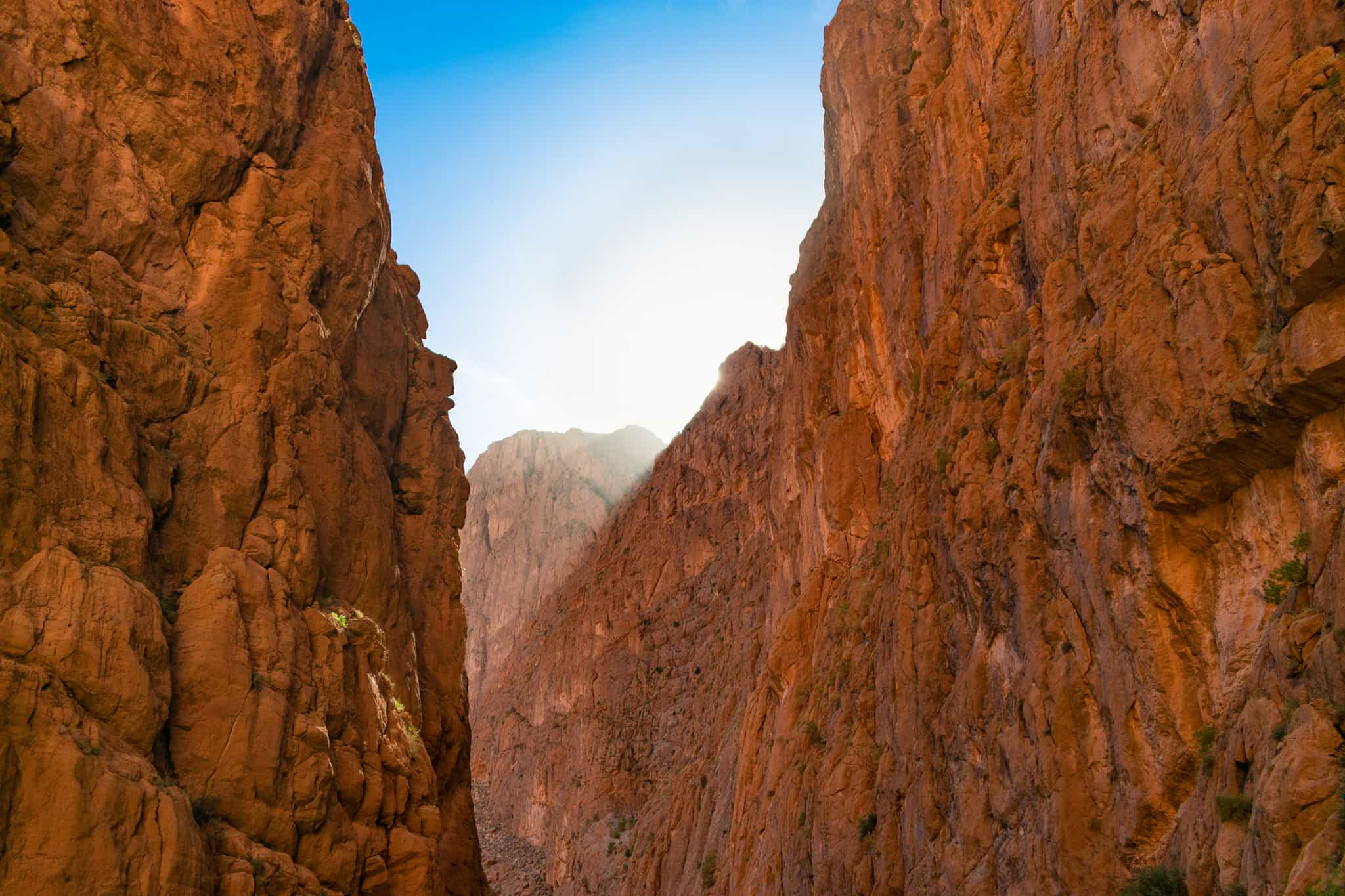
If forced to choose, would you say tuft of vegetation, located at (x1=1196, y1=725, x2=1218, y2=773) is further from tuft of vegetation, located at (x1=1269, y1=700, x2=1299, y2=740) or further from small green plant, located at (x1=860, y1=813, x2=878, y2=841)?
small green plant, located at (x1=860, y1=813, x2=878, y2=841)

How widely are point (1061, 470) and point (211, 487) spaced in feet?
56.0

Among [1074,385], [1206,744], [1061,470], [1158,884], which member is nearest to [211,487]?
A: [1061,470]

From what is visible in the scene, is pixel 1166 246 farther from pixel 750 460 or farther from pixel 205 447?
pixel 750 460

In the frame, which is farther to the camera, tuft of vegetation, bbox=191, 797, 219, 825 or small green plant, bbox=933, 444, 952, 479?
small green plant, bbox=933, 444, 952, 479

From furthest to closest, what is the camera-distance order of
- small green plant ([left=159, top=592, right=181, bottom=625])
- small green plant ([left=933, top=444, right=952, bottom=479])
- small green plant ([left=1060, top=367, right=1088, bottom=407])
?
small green plant ([left=933, top=444, right=952, bottom=479]) → small green plant ([left=159, top=592, right=181, bottom=625]) → small green plant ([left=1060, top=367, right=1088, bottom=407])

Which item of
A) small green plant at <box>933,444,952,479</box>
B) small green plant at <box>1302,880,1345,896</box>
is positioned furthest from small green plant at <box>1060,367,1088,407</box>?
small green plant at <box>1302,880,1345,896</box>

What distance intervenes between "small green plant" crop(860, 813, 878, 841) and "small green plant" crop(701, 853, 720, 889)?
52.1ft

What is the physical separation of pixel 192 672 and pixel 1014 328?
17.9m

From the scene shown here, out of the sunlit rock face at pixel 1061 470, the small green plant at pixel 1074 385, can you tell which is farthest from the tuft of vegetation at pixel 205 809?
the small green plant at pixel 1074 385

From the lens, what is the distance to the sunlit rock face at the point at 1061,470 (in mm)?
10914

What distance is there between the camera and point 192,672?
18.1 meters

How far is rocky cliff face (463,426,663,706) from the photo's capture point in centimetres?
10862

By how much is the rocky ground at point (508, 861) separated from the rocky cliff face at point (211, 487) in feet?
125

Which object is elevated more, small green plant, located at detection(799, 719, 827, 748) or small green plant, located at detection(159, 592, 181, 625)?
small green plant, located at detection(799, 719, 827, 748)
